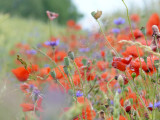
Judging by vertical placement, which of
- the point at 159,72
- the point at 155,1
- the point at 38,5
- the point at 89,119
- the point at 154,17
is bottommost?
the point at 89,119

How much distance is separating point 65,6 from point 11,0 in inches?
128

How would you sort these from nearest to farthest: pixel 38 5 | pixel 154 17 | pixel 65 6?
pixel 154 17 < pixel 38 5 < pixel 65 6

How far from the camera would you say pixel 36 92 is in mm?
946

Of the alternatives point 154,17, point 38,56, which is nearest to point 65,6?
point 38,56

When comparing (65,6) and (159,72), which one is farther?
(65,6)

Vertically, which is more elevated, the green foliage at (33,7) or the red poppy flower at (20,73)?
the green foliage at (33,7)

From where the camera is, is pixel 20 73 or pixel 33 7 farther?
pixel 33 7

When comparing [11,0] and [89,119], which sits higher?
[11,0]

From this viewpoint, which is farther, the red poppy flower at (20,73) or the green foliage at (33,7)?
the green foliage at (33,7)

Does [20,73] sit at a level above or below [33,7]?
below

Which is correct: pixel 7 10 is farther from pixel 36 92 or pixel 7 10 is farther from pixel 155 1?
pixel 36 92

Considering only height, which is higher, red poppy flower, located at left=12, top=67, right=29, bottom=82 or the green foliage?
the green foliage

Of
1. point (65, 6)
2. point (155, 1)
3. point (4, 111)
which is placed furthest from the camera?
point (65, 6)

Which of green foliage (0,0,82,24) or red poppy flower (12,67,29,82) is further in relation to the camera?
green foliage (0,0,82,24)
